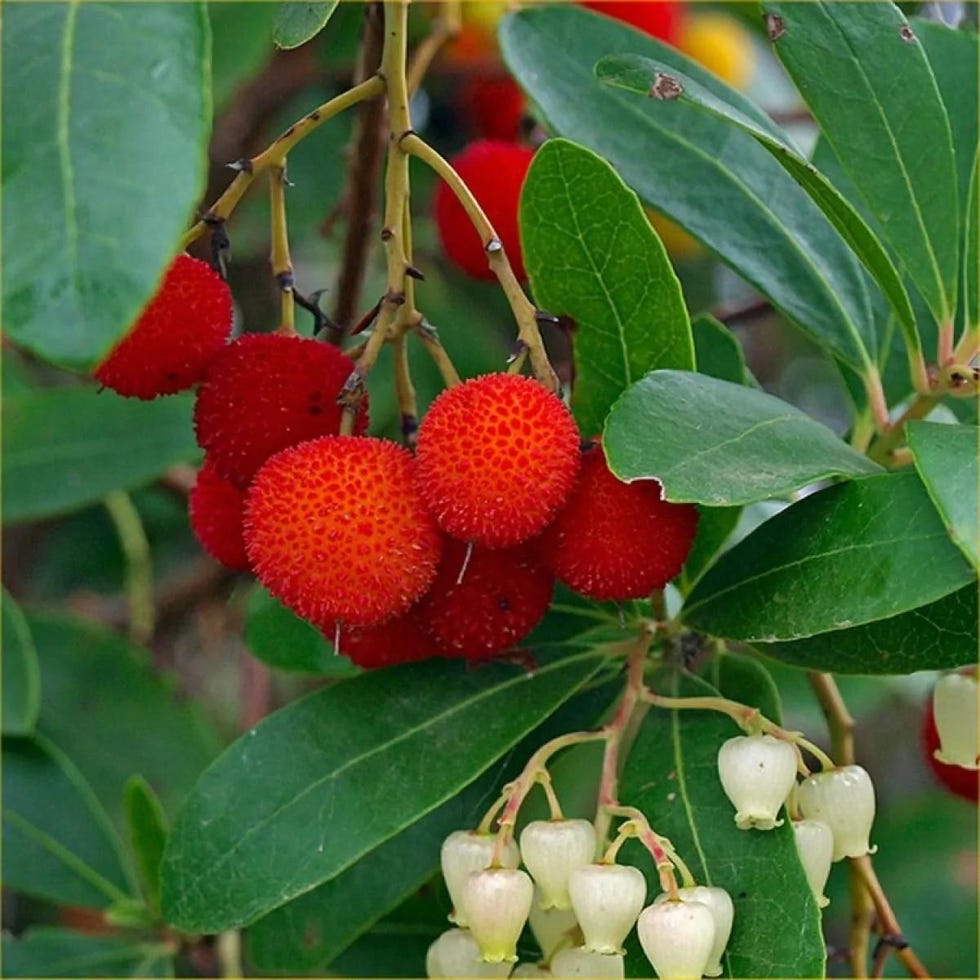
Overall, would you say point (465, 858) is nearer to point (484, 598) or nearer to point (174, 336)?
point (484, 598)

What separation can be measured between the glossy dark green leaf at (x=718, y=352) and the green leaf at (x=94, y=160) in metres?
0.54

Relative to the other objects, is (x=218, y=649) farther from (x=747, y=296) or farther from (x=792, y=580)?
(x=792, y=580)

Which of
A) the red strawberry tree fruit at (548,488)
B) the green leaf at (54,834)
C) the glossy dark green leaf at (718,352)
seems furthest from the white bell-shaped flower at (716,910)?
the green leaf at (54,834)

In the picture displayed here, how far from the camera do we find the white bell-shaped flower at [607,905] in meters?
0.79

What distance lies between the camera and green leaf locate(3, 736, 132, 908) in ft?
4.65

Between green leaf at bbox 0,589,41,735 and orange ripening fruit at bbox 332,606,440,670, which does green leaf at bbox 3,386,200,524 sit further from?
orange ripening fruit at bbox 332,606,440,670

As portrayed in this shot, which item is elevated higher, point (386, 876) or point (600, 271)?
point (600, 271)

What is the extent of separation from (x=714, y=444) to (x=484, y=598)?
0.55 ft

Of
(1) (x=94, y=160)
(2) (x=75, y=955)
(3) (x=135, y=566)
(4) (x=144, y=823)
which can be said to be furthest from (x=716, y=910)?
(3) (x=135, y=566)

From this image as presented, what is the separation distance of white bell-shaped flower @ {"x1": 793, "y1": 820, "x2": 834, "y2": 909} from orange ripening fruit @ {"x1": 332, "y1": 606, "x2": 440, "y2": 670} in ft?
0.83

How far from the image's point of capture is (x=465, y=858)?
2.78 ft

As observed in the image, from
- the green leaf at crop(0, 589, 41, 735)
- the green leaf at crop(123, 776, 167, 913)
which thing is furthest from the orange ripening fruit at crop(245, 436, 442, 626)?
the green leaf at crop(0, 589, 41, 735)

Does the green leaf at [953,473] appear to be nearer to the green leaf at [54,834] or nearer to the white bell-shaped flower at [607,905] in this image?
the white bell-shaped flower at [607,905]

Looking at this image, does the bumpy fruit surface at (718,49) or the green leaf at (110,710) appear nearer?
the green leaf at (110,710)
